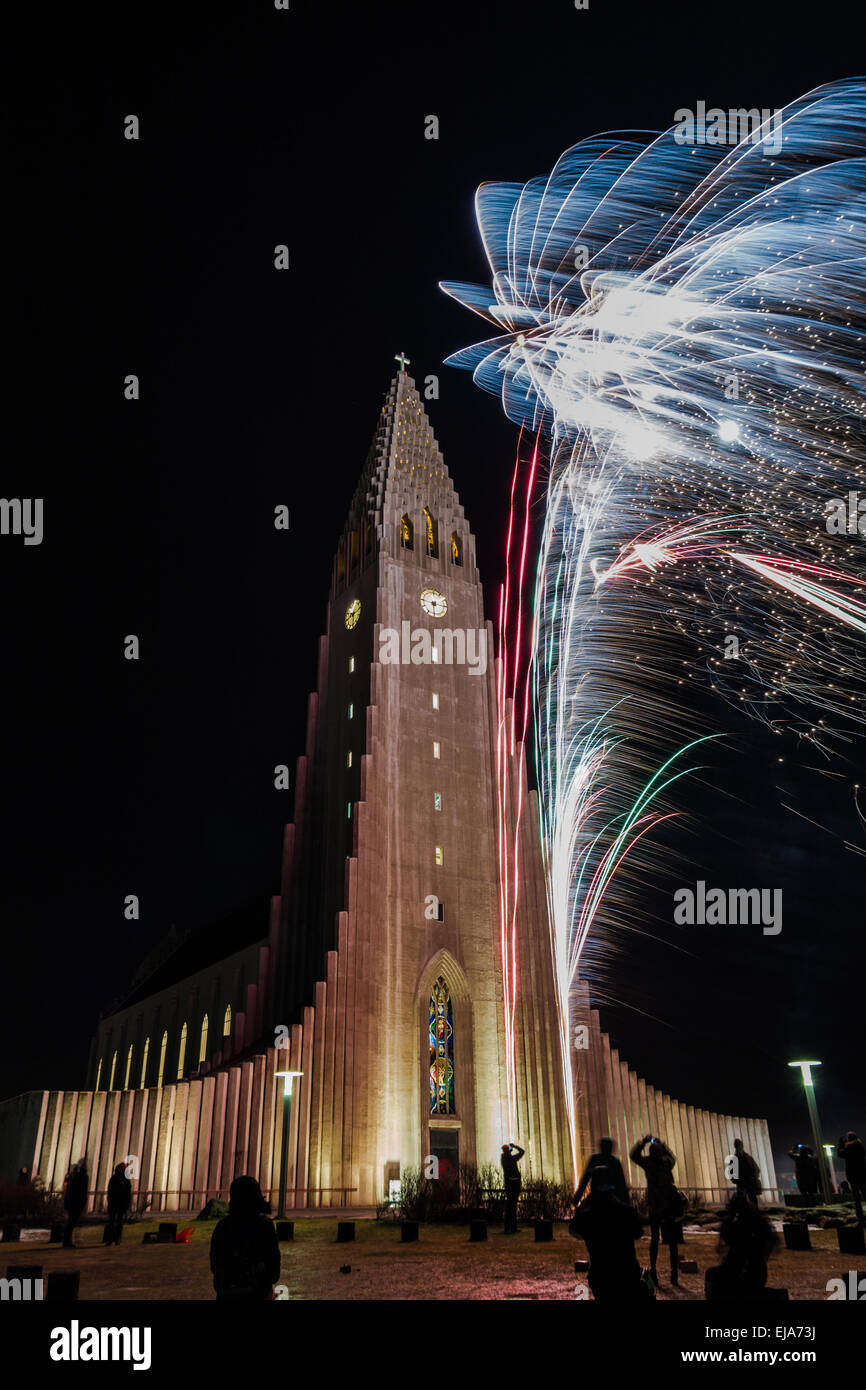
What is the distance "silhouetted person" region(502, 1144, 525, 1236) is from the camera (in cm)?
2069

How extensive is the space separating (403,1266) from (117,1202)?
8978mm

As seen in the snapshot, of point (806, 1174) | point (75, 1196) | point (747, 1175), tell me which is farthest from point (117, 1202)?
point (806, 1174)

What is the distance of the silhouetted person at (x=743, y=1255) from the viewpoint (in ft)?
24.6

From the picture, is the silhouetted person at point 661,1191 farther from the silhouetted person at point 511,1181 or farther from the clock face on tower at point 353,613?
the clock face on tower at point 353,613

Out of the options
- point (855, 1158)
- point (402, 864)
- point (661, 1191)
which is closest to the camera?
point (661, 1191)

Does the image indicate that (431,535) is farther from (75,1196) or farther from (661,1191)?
(661,1191)

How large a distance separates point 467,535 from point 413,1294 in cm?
4040

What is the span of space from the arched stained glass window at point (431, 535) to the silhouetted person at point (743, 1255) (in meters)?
41.8

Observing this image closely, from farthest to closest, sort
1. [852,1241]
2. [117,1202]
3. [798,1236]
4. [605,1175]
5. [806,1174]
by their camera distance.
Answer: [806,1174], [117,1202], [798,1236], [852,1241], [605,1175]

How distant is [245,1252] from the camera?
7473 mm

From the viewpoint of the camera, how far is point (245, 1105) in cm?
3350
